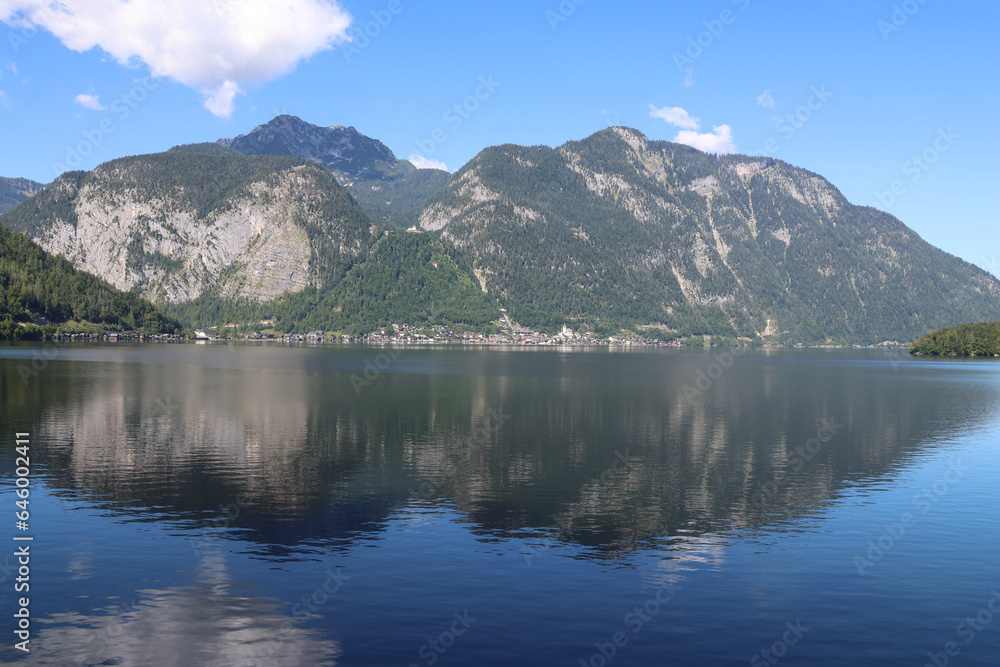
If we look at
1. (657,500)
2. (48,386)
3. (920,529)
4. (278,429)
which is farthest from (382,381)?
(920,529)

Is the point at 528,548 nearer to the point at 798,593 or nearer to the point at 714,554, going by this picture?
the point at 714,554

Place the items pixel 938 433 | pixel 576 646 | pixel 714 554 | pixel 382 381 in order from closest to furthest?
pixel 576 646 → pixel 714 554 → pixel 938 433 → pixel 382 381

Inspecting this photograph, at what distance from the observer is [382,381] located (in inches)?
4875

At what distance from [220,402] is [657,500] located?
202 ft

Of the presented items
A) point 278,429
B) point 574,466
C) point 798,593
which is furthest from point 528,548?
point 278,429

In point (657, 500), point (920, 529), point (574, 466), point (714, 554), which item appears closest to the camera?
point (714, 554)

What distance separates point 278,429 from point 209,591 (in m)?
41.3

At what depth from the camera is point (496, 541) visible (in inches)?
1334

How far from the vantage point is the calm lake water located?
23.6 m

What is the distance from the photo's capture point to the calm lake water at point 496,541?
23.6 meters

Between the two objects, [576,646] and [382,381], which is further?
[382,381]

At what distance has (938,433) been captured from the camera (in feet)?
244

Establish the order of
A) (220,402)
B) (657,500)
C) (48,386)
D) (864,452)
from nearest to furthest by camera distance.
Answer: (657,500)
(864,452)
(220,402)
(48,386)

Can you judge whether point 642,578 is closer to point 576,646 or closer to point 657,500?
point 576,646
